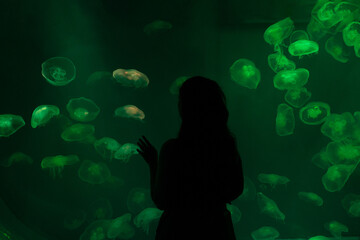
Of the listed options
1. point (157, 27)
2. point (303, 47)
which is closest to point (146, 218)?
point (157, 27)

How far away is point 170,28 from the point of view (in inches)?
183

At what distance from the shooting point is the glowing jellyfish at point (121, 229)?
15.5 ft

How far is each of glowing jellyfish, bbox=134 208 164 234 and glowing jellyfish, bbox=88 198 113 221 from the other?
1.61 feet

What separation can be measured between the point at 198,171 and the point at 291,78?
414cm

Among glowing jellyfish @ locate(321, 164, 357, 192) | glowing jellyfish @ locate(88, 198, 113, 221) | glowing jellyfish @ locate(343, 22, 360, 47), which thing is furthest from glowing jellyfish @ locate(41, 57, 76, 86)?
glowing jellyfish @ locate(321, 164, 357, 192)

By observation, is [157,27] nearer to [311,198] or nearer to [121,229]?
[121,229]

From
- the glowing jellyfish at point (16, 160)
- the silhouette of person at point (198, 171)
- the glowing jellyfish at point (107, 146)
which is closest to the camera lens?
the silhouette of person at point (198, 171)

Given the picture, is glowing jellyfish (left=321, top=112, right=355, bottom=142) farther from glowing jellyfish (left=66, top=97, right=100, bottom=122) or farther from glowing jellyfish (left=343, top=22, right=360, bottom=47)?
glowing jellyfish (left=66, top=97, right=100, bottom=122)

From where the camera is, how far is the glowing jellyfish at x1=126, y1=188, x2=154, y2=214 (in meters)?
4.90

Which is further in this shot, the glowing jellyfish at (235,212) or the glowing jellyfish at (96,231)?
the glowing jellyfish at (235,212)

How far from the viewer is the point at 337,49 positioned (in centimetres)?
485

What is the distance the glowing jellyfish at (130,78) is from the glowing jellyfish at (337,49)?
3099mm

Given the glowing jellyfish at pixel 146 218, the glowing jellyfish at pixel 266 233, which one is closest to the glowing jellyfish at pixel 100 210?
the glowing jellyfish at pixel 146 218

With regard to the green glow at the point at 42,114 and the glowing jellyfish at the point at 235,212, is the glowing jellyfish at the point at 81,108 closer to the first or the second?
the green glow at the point at 42,114
